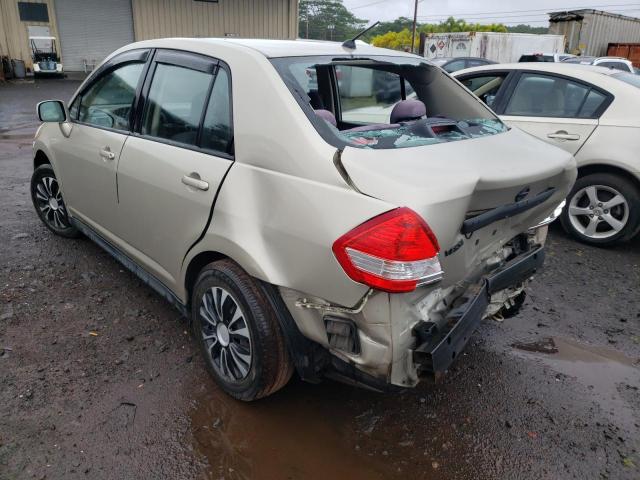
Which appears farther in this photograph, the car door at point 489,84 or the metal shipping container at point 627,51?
the metal shipping container at point 627,51

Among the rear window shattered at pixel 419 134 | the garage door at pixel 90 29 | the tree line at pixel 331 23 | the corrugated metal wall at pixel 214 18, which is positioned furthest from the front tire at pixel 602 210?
A: the tree line at pixel 331 23

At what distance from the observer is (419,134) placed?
8.38 feet

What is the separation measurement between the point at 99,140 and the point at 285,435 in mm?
2289

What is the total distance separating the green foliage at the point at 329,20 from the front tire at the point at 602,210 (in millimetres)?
80176

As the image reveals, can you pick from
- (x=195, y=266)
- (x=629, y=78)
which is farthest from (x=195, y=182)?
(x=629, y=78)

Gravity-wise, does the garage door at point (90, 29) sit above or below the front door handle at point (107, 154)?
above

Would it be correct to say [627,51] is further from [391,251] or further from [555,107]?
[391,251]

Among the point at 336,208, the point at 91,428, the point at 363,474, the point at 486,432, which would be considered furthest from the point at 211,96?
the point at 486,432

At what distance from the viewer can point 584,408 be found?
275 centimetres

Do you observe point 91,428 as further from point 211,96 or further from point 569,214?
point 569,214

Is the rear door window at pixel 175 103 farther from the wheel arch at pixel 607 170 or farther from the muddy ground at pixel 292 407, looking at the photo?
the wheel arch at pixel 607 170

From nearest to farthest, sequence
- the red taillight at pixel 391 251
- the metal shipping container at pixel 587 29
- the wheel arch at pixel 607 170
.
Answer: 1. the red taillight at pixel 391 251
2. the wheel arch at pixel 607 170
3. the metal shipping container at pixel 587 29

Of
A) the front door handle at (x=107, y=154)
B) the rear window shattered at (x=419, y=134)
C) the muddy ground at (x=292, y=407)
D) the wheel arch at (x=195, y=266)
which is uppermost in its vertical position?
the rear window shattered at (x=419, y=134)

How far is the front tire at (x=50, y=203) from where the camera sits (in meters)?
4.43
